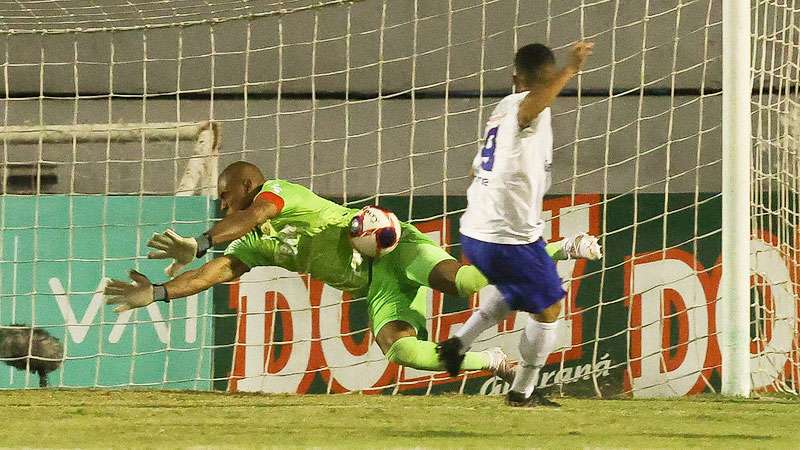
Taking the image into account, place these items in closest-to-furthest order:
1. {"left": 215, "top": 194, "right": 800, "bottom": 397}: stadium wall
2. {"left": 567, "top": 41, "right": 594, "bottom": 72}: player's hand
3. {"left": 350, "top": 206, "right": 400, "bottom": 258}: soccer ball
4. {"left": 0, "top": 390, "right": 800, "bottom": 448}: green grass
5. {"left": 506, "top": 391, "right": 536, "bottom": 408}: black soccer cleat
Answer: {"left": 0, "top": 390, "right": 800, "bottom": 448}: green grass, {"left": 567, "top": 41, "right": 594, "bottom": 72}: player's hand, {"left": 506, "top": 391, "right": 536, "bottom": 408}: black soccer cleat, {"left": 350, "top": 206, "right": 400, "bottom": 258}: soccer ball, {"left": 215, "top": 194, "right": 800, "bottom": 397}: stadium wall

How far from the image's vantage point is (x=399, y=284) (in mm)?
5465

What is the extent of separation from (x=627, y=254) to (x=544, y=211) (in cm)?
52

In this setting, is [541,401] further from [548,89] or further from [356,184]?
[356,184]

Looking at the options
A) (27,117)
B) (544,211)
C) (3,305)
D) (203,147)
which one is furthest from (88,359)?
(544,211)

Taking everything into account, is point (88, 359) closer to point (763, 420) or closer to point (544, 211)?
point (544, 211)

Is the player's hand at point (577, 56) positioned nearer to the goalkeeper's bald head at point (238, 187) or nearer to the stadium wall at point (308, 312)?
the goalkeeper's bald head at point (238, 187)

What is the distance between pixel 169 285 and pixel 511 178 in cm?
162

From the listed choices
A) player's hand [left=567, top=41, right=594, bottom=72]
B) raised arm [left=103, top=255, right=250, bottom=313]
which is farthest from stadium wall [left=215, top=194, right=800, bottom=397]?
player's hand [left=567, top=41, right=594, bottom=72]

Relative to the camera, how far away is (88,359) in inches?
276

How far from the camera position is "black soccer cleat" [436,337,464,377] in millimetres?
4930

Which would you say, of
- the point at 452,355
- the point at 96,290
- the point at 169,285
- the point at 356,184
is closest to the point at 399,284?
the point at 452,355

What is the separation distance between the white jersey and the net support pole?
922 millimetres

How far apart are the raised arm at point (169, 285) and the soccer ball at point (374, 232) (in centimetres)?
60

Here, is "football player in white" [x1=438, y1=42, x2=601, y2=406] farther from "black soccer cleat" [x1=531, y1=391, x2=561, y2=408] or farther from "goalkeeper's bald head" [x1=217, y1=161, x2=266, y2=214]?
"goalkeeper's bald head" [x1=217, y1=161, x2=266, y2=214]
